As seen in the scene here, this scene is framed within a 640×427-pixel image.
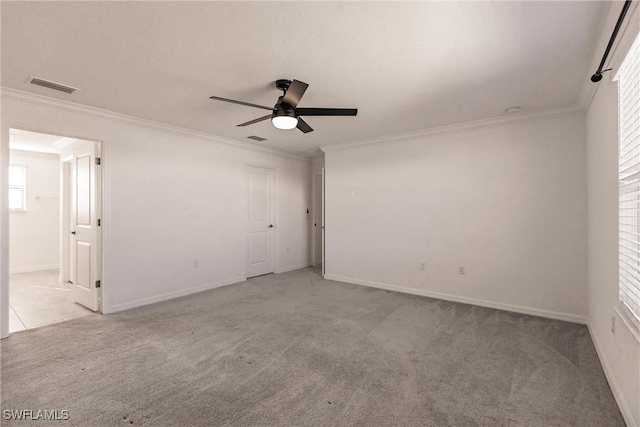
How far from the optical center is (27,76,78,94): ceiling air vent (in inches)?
108

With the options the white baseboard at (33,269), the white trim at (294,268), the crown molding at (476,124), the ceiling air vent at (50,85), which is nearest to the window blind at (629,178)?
the crown molding at (476,124)

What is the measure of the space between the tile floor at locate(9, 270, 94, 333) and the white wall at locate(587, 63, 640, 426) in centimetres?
508

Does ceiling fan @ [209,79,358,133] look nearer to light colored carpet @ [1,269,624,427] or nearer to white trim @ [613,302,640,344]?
light colored carpet @ [1,269,624,427]

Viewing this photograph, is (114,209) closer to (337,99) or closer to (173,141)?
(173,141)

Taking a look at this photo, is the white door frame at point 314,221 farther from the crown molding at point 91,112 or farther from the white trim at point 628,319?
the white trim at point 628,319

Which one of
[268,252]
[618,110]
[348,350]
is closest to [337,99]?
[618,110]

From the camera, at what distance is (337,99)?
3.19m

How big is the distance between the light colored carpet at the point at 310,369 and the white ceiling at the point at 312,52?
2475 millimetres

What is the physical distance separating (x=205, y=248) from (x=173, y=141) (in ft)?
5.60

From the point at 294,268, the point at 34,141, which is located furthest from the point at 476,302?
the point at 34,141

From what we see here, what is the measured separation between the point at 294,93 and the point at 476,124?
2762 millimetres

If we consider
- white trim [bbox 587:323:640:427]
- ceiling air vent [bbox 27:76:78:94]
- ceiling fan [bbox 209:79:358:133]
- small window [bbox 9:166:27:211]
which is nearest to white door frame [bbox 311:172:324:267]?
ceiling fan [bbox 209:79:358:133]

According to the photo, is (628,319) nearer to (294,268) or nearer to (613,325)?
(613,325)

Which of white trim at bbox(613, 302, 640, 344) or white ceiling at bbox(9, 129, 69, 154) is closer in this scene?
white trim at bbox(613, 302, 640, 344)
